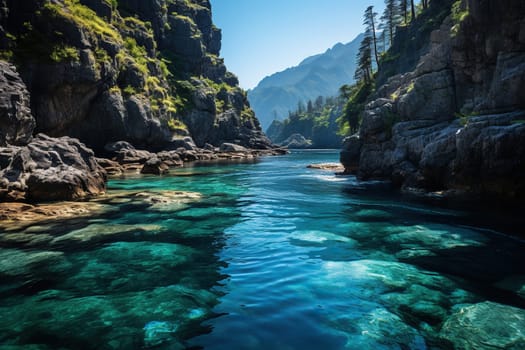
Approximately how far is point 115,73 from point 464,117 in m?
46.9

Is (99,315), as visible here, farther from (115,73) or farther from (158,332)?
(115,73)

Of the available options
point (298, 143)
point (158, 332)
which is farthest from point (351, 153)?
point (298, 143)

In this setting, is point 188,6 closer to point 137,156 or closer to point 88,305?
point 137,156

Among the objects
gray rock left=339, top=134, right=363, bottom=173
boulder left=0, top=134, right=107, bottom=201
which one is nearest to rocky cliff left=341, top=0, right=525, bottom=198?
gray rock left=339, top=134, right=363, bottom=173

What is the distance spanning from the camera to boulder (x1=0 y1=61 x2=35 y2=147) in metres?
25.3

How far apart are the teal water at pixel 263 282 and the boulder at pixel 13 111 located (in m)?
17.6

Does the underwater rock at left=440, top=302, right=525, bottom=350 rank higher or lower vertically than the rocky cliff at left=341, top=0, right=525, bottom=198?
lower

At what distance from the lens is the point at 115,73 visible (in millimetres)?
49031

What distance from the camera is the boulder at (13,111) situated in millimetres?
25344

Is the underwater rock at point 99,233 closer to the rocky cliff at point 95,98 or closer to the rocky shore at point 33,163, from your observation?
the rocky shore at point 33,163

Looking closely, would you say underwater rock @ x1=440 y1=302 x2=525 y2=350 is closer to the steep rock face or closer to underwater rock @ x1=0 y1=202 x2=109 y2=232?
underwater rock @ x1=0 y1=202 x2=109 y2=232

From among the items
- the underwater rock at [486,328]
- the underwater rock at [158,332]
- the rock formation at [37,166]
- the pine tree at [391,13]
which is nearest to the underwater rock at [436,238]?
the underwater rock at [486,328]

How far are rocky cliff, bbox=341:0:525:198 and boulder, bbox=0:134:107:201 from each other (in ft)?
73.2

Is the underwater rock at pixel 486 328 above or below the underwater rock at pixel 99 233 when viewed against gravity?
below
